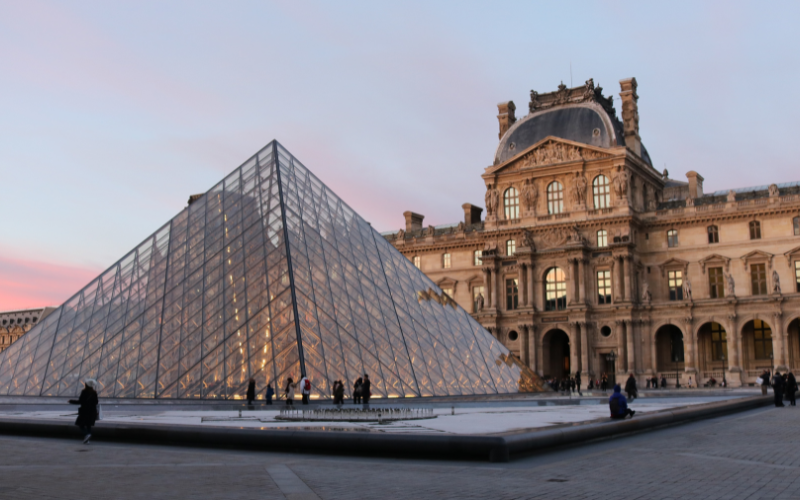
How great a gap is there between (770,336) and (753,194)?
834 centimetres

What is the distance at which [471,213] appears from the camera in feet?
203

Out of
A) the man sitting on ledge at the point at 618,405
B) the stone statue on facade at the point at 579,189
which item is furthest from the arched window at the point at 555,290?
the man sitting on ledge at the point at 618,405

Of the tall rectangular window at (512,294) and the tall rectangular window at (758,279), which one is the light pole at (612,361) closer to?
the tall rectangular window at (512,294)

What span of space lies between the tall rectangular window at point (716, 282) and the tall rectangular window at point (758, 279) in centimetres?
160

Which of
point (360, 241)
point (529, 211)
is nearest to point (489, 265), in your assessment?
point (529, 211)

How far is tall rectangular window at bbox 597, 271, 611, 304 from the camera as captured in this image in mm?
49000

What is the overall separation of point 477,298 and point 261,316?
1321 inches

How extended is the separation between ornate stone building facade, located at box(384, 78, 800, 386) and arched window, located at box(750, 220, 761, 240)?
0.40 ft

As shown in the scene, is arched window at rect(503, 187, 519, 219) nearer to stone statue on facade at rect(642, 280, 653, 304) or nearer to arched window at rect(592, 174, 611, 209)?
arched window at rect(592, 174, 611, 209)

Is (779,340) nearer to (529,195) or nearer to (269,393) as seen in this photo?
(529,195)

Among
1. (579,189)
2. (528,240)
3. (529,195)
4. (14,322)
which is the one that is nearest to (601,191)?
(579,189)

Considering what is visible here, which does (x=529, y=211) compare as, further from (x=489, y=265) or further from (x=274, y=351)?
(x=274, y=351)

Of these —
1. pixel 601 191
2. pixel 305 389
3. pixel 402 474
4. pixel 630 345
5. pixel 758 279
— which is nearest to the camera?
pixel 402 474

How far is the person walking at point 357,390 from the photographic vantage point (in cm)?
1953
